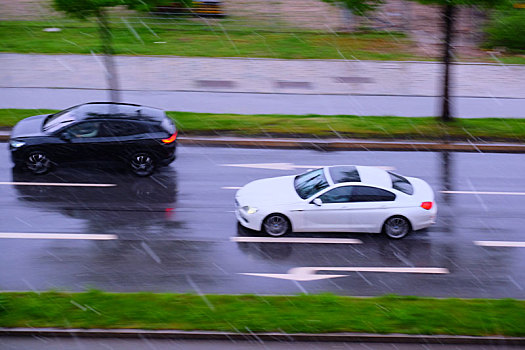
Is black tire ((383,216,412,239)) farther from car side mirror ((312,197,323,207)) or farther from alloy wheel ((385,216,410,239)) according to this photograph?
car side mirror ((312,197,323,207))

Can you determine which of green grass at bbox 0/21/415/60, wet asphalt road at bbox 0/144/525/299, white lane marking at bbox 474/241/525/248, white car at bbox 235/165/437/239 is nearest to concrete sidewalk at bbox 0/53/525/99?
green grass at bbox 0/21/415/60

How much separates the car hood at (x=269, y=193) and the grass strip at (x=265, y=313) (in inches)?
115

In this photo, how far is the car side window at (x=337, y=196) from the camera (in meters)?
11.8

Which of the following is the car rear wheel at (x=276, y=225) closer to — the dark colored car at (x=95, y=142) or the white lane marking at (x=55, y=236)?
the white lane marking at (x=55, y=236)

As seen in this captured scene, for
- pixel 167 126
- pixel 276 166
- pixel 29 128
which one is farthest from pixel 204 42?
pixel 29 128

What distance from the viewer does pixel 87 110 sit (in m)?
15.2

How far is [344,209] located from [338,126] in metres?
6.50

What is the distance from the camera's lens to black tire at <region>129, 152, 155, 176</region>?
14680mm

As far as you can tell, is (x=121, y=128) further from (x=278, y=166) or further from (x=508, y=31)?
(x=508, y=31)

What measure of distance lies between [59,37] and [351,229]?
66.7 feet

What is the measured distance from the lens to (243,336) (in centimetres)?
841

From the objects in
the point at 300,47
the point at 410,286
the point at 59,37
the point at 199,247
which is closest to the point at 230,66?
the point at 300,47

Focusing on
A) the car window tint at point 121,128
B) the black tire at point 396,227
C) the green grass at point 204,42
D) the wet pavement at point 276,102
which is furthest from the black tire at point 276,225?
the green grass at point 204,42

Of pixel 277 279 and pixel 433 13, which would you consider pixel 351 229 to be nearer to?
pixel 277 279
